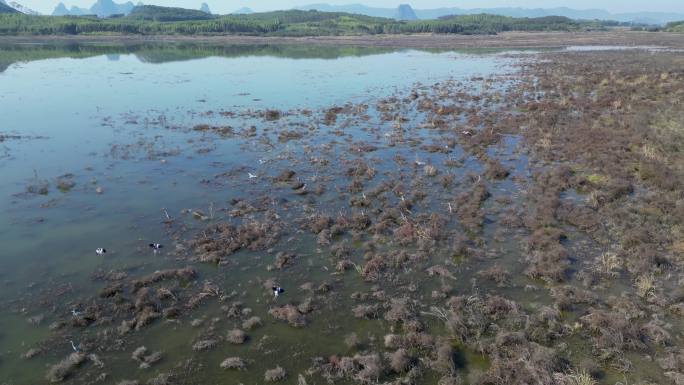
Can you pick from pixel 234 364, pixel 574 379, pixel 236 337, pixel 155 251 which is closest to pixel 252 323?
pixel 236 337

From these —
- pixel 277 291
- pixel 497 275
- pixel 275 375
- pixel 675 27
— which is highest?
pixel 675 27

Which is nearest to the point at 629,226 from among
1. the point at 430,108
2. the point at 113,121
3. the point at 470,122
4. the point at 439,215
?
the point at 439,215

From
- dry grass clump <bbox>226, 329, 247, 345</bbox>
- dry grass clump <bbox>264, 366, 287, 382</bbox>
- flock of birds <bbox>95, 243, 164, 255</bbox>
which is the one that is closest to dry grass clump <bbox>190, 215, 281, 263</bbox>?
flock of birds <bbox>95, 243, 164, 255</bbox>

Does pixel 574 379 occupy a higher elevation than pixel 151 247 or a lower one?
lower

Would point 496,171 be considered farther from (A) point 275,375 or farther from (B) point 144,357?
(B) point 144,357

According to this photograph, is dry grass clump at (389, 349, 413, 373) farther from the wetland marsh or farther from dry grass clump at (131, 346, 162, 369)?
dry grass clump at (131, 346, 162, 369)
